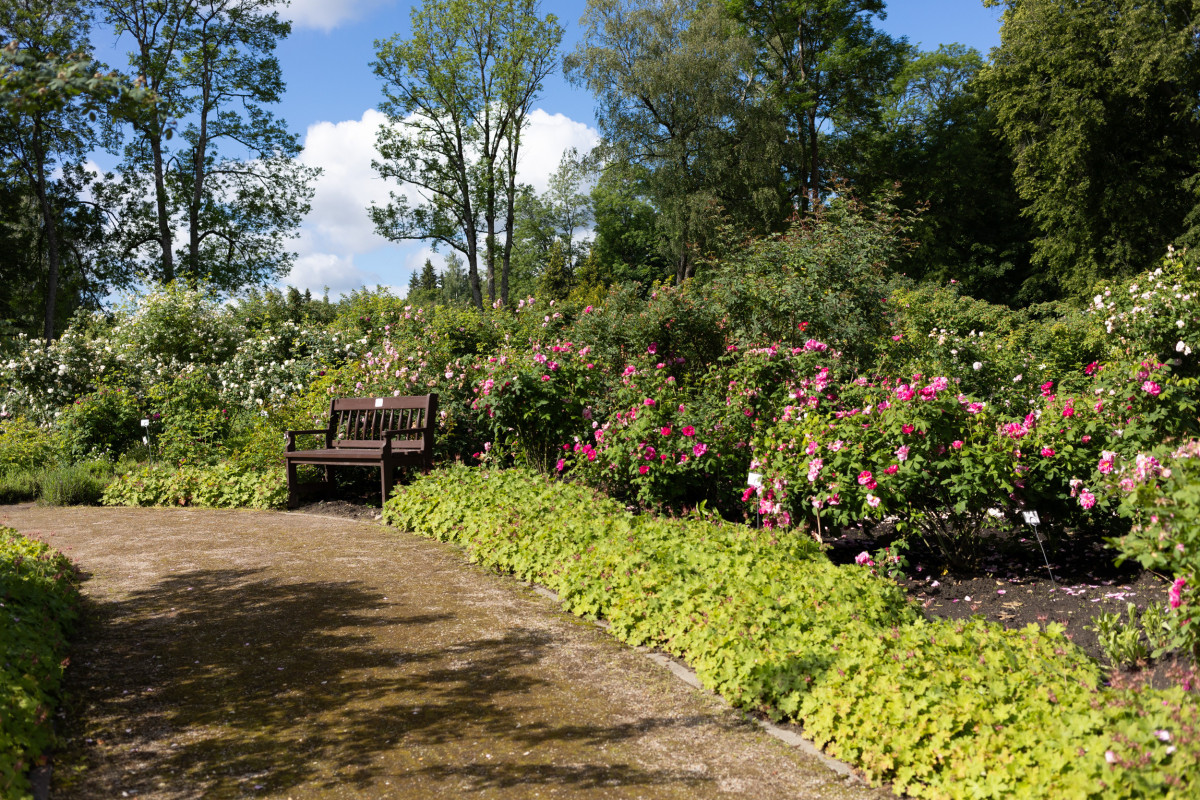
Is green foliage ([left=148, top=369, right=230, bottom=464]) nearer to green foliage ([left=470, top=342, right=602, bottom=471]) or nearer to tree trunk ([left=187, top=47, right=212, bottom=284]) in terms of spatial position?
green foliage ([left=470, top=342, right=602, bottom=471])

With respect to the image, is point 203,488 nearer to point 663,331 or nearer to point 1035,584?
point 663,331

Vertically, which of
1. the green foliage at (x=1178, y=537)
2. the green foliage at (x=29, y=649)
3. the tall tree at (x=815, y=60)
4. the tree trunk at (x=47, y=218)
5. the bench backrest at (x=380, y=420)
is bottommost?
the green foliage at (x=29, y=649)

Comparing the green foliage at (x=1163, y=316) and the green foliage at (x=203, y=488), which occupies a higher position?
the green foliage at (x=1163, y=316)

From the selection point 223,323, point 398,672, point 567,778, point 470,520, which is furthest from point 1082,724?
point 223,323

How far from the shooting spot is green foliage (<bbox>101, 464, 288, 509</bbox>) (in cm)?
880

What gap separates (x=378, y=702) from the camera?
3.32 meters

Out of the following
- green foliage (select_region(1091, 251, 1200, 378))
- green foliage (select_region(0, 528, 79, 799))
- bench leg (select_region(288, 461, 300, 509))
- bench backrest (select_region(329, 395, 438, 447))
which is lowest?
green foliage (select_region(0, 528, 79, 799))

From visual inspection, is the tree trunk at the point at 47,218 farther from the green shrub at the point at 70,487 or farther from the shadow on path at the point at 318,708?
the shadow on path at the point at 318,708

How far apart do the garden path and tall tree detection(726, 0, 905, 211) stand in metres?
25.5

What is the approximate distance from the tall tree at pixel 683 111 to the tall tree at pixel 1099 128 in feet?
24.4

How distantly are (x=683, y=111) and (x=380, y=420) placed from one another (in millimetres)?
20082

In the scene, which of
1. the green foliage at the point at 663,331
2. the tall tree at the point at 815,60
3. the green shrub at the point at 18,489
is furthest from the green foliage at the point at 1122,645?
the tall tree at the point at 815,60

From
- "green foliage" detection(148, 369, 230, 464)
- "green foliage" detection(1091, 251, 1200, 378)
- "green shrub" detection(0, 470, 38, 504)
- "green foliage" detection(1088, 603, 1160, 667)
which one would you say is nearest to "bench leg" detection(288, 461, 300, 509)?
"green foliage" detection(148, 369, 230, 464)

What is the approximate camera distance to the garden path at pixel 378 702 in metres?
2.71
